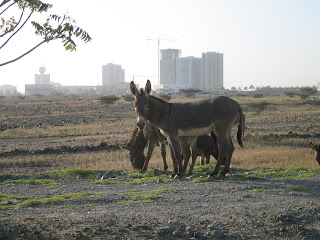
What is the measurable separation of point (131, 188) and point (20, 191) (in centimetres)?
287

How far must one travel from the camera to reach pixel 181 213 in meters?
8.30

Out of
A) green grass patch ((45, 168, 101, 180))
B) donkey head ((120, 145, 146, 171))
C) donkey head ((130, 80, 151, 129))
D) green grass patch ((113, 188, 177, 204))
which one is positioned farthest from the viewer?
donkey head ((120, 145, 146, 171))

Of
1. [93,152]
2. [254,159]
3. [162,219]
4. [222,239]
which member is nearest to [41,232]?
[162,219]

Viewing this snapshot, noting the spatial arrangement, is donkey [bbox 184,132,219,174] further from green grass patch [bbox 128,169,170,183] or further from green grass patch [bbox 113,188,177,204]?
green grass patch [bbox 113,188,177,204]

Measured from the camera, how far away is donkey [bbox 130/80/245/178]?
40.5 ft

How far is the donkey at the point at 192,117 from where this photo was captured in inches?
486

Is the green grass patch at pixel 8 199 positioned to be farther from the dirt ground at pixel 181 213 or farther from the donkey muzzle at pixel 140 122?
the donkey muzzle at pixel 140 122

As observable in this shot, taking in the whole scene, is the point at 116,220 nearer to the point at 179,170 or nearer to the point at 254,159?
the point at 179,170

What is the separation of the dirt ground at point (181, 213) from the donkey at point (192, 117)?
55.0 inches

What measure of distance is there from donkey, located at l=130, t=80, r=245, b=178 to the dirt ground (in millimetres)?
1396

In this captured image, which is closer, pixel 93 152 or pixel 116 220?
pixel 116 220

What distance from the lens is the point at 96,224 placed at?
292 inches

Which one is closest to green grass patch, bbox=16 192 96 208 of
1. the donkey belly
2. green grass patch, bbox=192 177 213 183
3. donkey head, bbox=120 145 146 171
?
green grass patch, bbox=192 177 213 183

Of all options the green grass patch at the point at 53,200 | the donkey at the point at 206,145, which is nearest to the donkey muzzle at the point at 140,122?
the green grass patch at the point at 53,200
